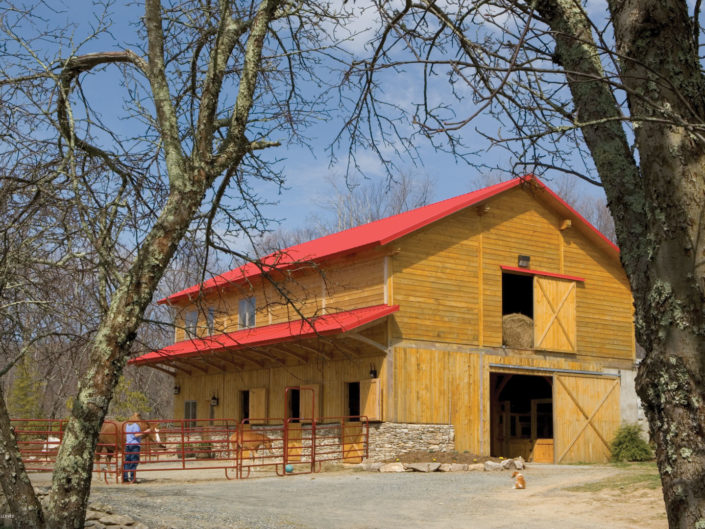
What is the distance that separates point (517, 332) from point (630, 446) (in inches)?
190

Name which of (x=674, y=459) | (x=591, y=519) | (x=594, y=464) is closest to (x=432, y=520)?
(x=591, y=519)

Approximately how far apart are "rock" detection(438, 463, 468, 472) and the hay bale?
466cm

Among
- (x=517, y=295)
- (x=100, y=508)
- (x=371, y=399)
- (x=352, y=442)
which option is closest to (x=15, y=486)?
(x=100, y=508)

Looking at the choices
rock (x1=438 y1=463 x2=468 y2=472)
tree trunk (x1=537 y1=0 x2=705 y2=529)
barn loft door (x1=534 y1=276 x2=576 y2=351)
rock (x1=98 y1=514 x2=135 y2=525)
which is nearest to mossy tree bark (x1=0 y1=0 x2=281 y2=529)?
tree trunk (x1=537 y1=0 x2=705 y2=529)

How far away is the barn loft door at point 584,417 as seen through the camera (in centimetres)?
2367

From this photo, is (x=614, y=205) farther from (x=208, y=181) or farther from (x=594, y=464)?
(x=594, y=464)

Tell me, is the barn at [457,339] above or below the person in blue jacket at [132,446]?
above

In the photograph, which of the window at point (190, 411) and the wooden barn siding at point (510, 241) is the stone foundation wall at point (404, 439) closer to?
the wooden barn siding at point (510, 241)

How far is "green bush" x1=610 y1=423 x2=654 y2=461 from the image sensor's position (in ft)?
78.9

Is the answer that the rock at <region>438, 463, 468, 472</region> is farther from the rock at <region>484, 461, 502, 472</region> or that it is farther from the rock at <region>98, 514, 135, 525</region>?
the rock at <region>98, 514, 135, 525</region>

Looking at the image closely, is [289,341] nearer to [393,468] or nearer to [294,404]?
[393,468]

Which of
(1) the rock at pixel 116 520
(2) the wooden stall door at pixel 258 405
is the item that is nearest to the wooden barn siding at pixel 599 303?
(2) the wooden stall door at pixel 258 405

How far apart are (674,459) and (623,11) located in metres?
2.33

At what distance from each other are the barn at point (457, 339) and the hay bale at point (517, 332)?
0.04 metres
